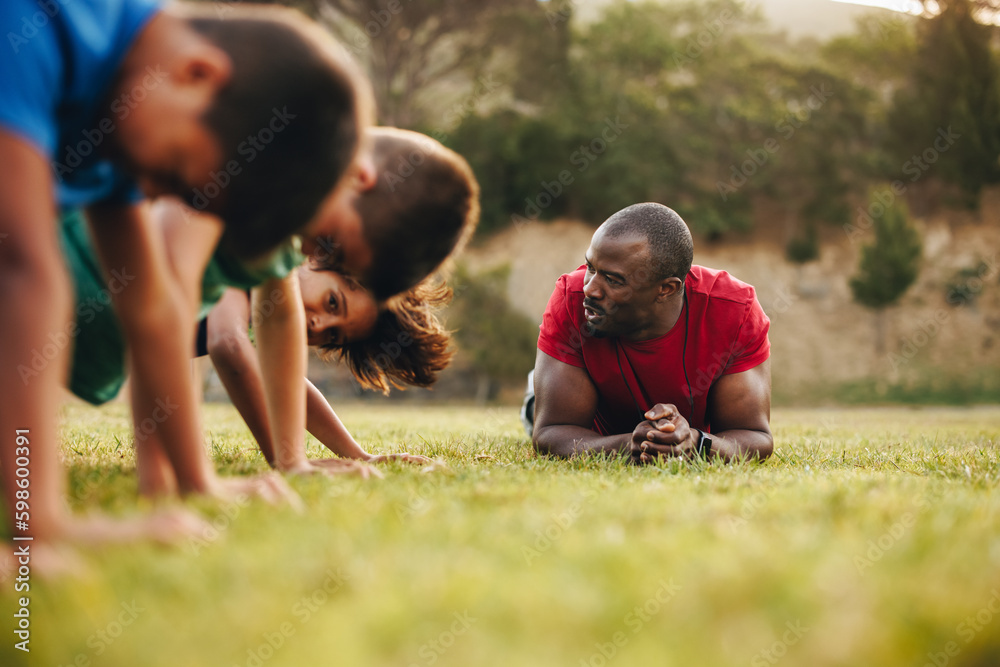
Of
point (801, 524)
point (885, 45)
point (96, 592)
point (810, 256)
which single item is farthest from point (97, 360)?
point (885, 45)

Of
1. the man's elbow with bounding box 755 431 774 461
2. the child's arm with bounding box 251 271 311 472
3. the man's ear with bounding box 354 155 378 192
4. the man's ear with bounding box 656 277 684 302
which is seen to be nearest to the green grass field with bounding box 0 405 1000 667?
the child's arm with bounding box 251 271 311 472

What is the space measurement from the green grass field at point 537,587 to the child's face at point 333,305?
1617 mm

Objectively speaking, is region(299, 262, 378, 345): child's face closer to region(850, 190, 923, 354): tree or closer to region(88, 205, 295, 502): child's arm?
region(88, 205, 295, 502): child's arm

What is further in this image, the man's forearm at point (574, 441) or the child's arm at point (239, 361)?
the man's forearm at point (574, 441)

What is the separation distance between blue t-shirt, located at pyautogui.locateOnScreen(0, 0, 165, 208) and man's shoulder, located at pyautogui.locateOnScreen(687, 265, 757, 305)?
332cm

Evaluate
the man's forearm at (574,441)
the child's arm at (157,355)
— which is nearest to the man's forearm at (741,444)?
the man's forearm at (574,441)

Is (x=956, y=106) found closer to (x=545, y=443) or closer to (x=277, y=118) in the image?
(x=545, y=443)

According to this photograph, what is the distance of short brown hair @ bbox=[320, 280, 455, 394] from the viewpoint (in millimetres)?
4375

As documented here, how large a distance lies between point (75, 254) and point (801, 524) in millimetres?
2818

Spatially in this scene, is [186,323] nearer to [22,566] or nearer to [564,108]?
[22,566]

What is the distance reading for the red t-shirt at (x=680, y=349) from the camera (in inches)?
171

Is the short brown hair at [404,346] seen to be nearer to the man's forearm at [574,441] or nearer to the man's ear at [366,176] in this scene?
the man's forearm at [574,441]

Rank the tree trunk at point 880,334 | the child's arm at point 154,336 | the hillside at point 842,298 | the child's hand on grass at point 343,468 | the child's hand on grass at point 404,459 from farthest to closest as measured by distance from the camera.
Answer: the tree trunk at point 880,334 < the hillside at point 842,298 < the child's hand on grass at point 404,459 < the child's hand on grass at point 343,468 < the child's arm at point 154,336

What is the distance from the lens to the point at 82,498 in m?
2.26
